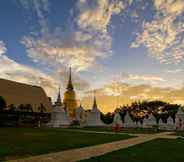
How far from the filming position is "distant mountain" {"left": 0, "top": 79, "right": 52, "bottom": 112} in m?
71.7

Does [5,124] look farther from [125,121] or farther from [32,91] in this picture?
[32,91]

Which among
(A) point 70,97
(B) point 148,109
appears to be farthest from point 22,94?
(B) point 148,109

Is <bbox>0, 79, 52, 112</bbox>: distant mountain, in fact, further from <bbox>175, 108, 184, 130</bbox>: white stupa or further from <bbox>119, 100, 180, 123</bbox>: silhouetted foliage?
<bbox>175, 108, 184, 130</bbox>: white stupa

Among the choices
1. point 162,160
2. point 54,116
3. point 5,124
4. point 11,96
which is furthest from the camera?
point 11,96

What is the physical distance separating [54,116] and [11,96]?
858 inches

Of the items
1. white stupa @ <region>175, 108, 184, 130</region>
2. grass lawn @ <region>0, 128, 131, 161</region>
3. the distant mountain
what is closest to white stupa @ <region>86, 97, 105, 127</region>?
white stupa @ <region>175, 108, 184, 130</region>

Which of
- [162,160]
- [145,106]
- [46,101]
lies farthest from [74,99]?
[162,160]

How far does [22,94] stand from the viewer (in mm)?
76938

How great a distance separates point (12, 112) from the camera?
5728 centimetres

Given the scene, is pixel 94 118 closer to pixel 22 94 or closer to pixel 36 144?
pixel 22 94

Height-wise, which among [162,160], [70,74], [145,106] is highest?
[70,74]

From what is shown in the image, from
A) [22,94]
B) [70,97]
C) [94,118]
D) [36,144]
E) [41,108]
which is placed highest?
[70,97]

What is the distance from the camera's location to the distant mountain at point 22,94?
7169 centimetres

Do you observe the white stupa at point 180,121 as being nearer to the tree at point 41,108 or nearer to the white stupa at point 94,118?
the white stupa at point 94,118
